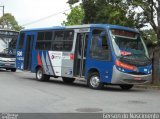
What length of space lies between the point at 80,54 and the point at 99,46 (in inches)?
63.9

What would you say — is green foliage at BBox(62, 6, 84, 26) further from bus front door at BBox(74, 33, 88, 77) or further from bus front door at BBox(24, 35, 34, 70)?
bus front door at BBox(74, 33, 88, 77)

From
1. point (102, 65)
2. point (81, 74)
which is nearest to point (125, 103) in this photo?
point (102, 65)

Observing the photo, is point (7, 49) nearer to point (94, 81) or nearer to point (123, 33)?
point (94, 81)

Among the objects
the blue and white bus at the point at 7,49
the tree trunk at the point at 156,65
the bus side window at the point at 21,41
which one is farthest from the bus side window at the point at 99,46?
the blue and white bus at the point at 7,49

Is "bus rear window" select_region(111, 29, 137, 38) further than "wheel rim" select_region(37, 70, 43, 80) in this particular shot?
No

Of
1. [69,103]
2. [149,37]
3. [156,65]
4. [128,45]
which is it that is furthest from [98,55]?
[149,37]

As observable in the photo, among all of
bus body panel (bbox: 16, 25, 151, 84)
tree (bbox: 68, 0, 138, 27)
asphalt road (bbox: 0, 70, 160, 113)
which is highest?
tree (bbox: 68, 0, 138, 27)

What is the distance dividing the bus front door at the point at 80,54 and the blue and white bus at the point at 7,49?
13307 millimetres

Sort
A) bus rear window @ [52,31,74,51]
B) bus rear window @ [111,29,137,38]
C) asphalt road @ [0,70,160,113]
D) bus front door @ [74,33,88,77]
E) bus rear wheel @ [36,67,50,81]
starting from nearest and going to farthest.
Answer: asphalt road @ [0,70,160,113], bus rear window @ [111,29,137,38], bus front door @ [74,33,88,77], bus rear window @ [52,31,74,51], bus rear wheel @ [36,67,50,81]

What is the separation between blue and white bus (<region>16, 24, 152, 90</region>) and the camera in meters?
19.0

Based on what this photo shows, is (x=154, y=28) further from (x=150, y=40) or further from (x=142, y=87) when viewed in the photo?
(x=142, y=87)

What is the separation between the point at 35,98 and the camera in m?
15.6

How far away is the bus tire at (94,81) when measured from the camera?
19.7 m

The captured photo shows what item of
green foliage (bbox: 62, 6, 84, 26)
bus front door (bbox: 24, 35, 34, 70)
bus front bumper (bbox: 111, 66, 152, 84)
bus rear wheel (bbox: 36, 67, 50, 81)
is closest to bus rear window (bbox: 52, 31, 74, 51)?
bus rear wheel (bbox: 36, 67, 50, 81)
